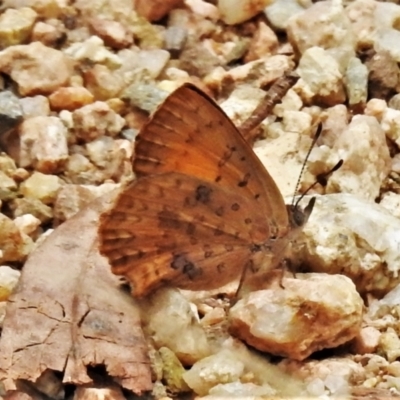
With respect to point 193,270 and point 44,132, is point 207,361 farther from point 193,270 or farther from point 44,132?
point 44,132

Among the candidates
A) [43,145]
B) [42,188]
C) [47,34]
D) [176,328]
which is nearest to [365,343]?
[176,328]

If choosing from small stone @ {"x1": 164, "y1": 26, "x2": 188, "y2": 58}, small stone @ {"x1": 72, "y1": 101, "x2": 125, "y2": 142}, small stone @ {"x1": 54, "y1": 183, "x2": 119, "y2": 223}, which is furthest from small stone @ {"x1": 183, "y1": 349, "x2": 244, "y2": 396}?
small stone @ {"x1": 164, "y1": 26, "x2": 188, "y2": 58}

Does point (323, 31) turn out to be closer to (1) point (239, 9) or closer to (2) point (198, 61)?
(1) point (239, 9)

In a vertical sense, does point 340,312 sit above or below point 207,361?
above

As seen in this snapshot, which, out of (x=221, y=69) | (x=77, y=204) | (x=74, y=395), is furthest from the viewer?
(x=221, y=69)

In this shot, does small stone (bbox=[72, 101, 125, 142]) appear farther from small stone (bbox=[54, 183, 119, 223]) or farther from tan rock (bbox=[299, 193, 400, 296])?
tan rock (bbox=[299, 193, 400, 296])

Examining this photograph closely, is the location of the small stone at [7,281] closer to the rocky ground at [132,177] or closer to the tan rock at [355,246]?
the rocky ground at [132,177]

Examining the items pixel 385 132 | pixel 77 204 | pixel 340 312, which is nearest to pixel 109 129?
pixel 77 204
